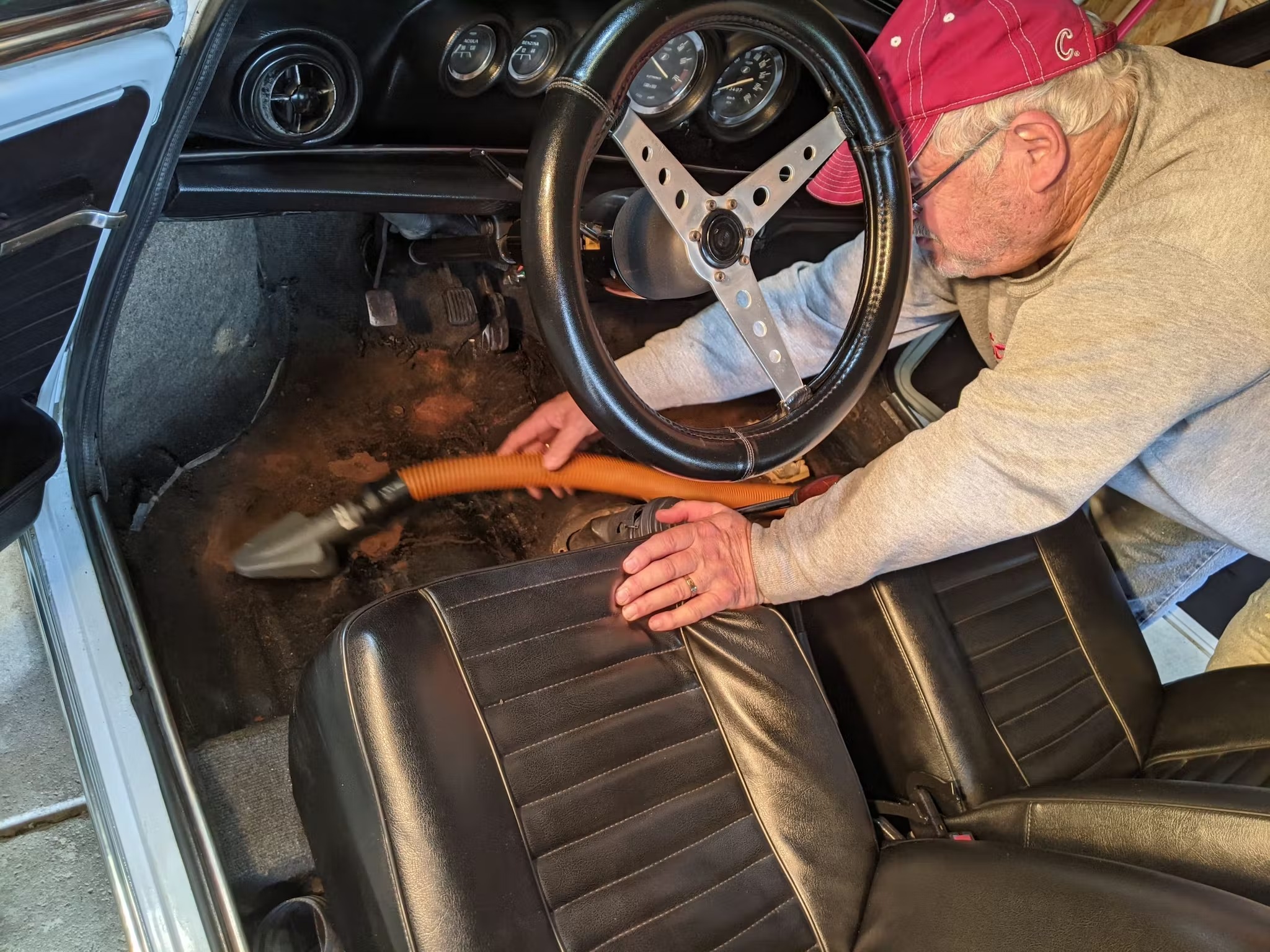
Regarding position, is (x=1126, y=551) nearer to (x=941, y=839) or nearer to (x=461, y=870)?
(x=941, y=839)

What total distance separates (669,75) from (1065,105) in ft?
1.77

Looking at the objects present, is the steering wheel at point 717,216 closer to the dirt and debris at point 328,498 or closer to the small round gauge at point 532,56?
the small round gauge at point 532,56

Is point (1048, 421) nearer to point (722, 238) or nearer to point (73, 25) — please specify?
point (722, 238)

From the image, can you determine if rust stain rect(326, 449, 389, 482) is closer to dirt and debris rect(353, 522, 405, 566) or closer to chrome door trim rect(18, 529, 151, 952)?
dirt and debris rect(353, 522, 405, 566)

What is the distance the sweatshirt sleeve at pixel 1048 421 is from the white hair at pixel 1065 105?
18 cm

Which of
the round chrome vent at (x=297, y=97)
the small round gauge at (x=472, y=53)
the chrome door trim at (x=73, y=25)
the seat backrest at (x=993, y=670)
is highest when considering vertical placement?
the small round gauge at (x=472, y=53)

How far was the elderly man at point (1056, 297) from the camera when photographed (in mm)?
992

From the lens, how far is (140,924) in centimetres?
106

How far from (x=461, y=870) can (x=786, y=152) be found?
882 millimetres

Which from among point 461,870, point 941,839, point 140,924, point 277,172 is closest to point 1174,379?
point 941,839

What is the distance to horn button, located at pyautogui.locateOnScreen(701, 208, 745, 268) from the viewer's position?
1.00m

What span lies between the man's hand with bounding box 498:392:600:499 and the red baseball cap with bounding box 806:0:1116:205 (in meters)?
0.67

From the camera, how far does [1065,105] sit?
41.2 inches

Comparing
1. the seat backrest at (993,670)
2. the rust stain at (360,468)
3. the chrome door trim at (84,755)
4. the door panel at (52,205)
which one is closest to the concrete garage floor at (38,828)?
the chrome door trim at (84,755)
